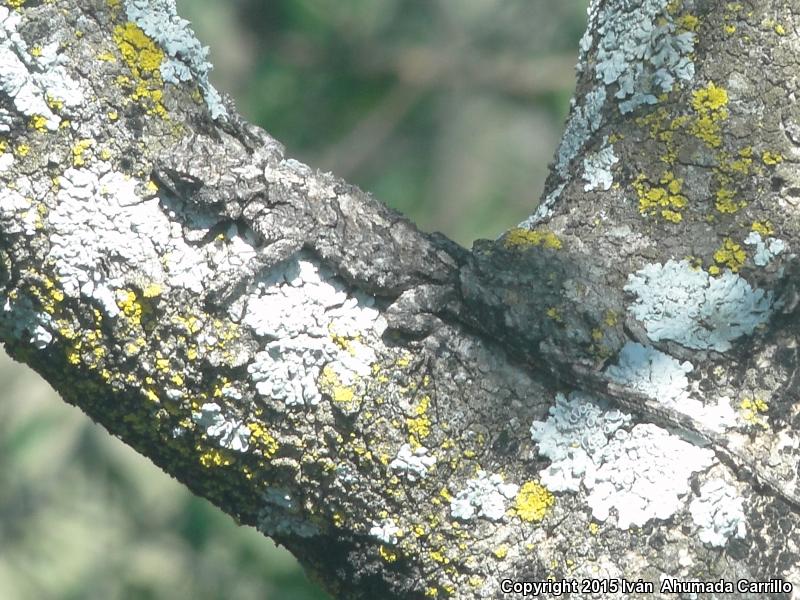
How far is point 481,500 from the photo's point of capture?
1.03 meters

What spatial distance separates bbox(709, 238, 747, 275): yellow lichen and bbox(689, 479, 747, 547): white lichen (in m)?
0.26

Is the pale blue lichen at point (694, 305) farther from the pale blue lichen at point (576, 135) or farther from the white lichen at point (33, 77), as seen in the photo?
the white lichen at point (33, 77)

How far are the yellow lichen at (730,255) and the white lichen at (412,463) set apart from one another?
42 cm

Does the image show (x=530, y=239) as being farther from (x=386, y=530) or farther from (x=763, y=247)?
(x=386, y=530)

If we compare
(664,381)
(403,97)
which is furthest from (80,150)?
(403,97)

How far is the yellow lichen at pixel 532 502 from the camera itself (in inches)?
40.6

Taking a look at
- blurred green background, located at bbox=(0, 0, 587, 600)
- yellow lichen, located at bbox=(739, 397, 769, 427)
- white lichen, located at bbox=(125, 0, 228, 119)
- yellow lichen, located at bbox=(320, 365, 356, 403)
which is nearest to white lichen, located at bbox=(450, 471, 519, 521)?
yellow lichen, located at bbox=(320, 365, 356, 403)

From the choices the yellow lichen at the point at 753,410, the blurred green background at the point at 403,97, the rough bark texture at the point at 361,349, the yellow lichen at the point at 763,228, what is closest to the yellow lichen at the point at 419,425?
the rough bark texture at the point at 361,349

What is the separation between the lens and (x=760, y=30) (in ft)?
3.99

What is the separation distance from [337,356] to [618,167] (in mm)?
447

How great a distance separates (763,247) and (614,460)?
317mm

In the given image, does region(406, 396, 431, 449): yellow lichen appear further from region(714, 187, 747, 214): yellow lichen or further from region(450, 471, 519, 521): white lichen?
region(714, 187, 747, 214): yellow lichen

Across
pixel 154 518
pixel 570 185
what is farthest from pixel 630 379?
pixel 154 518

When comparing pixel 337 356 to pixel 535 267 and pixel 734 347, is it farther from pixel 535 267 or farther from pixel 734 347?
pixel 734 347
